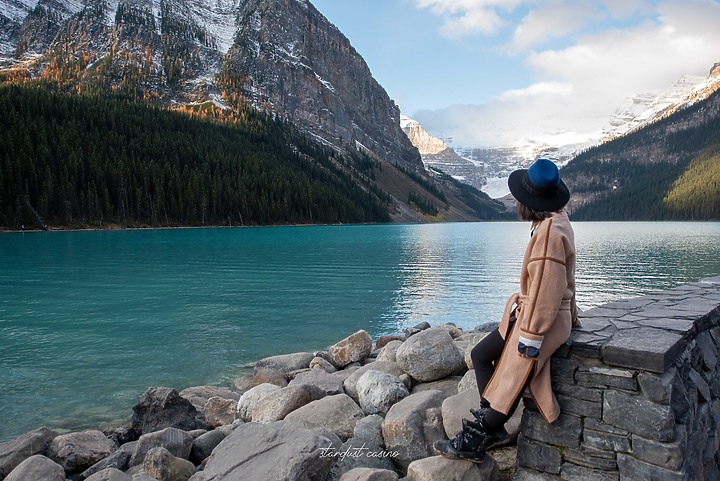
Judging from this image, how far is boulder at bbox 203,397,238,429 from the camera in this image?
887 centimetres

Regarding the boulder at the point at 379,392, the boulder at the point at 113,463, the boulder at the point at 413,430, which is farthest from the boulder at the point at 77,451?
the boulder at the point at 413,430

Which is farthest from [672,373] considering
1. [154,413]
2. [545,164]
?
[154,413]

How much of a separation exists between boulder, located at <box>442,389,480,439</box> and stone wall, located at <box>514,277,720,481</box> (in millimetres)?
967

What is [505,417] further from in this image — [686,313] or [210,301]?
[210,301]

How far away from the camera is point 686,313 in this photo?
5.43 meters

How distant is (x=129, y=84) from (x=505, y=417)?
720 feet

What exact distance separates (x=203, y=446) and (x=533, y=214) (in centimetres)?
612

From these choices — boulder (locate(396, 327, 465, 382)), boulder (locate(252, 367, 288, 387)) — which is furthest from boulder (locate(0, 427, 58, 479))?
boulder (locate(396, 327, 465, 382))

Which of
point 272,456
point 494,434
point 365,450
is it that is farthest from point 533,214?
point 272,456

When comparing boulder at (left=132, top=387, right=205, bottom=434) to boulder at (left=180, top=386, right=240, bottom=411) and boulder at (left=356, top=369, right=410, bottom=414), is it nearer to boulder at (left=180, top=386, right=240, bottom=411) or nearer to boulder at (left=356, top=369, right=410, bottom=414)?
boulder at (left=180, top=386, right=240, bottom=411)

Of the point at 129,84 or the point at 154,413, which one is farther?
the point at 129,84

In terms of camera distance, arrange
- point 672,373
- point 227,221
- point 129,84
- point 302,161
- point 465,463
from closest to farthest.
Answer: point 672,373
point 465,463
point 227,221
point 302,161
point 129,84

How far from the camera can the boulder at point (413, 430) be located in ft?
18.4

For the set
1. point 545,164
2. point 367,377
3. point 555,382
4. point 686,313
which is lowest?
point 367,377
